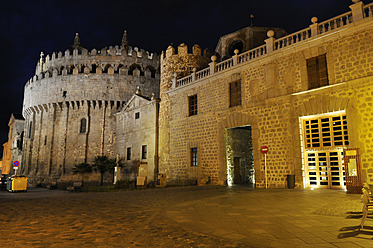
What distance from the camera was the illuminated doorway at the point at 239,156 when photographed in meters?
18.2

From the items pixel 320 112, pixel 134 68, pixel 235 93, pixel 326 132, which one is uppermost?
pixel 134 68

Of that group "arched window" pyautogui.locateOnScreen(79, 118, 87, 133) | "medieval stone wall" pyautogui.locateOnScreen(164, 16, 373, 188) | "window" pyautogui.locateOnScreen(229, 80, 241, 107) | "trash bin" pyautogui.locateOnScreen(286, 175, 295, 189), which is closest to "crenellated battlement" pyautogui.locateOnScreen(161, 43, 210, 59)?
"medieval stone wall" pyautogui.locateOnScreen(164, 16, 373, 188)

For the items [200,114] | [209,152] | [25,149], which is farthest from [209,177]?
[25,149]

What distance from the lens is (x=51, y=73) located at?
34938 mm

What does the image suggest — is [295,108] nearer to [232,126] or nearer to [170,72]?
[232,126]

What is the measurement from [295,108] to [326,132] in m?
1.95

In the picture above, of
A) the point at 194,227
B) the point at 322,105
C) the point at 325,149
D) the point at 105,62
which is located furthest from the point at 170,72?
the point at 194,227

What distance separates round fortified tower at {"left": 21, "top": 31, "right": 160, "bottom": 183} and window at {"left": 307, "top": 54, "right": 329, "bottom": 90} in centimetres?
2319

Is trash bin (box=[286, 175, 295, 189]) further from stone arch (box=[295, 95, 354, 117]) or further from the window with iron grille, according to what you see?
stone arch (box=[295, 95, 354, 117])

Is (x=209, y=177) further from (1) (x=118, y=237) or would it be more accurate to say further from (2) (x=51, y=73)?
(2) (x=51, y=73)

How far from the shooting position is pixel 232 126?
17.3 m

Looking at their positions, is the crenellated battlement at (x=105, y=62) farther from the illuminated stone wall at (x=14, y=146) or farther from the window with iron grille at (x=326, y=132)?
the window with iron grille at (x=326, y=132)

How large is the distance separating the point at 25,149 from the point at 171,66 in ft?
93.1

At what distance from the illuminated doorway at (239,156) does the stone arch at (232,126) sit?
0.39 metres
